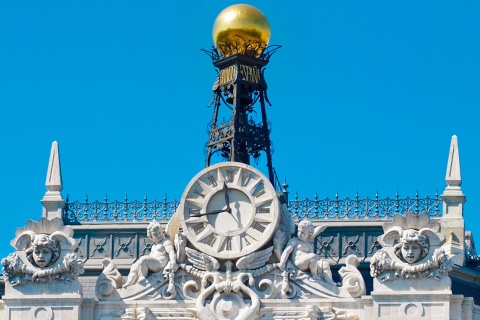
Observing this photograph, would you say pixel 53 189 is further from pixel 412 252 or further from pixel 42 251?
pixel 412 252

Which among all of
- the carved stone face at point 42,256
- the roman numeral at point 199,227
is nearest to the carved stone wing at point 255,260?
the roman numeral at point 199,227

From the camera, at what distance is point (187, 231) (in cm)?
9350

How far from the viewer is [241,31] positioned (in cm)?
10494

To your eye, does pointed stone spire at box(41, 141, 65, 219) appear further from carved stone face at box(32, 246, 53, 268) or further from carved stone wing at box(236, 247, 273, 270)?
carved stone wing at box(236, 247, 273, 270)

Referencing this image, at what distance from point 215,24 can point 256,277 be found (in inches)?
562

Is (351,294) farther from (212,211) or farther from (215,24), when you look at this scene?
(215,24)

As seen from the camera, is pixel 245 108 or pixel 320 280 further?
pixel 245 108

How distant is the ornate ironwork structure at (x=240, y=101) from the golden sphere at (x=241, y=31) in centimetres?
3

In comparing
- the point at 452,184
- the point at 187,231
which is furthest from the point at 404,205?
the point at 187,231

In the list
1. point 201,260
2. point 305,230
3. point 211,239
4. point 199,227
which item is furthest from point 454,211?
point 201,260

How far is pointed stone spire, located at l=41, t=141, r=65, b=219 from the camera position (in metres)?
100

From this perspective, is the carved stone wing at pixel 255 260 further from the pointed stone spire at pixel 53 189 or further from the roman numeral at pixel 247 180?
the pointed stone spire at pixel 53 189

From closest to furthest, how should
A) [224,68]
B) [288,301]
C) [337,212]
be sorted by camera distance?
[288,301]
[337,212]
[224,68]

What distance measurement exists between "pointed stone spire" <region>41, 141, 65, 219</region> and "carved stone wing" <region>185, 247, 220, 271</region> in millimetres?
7783
